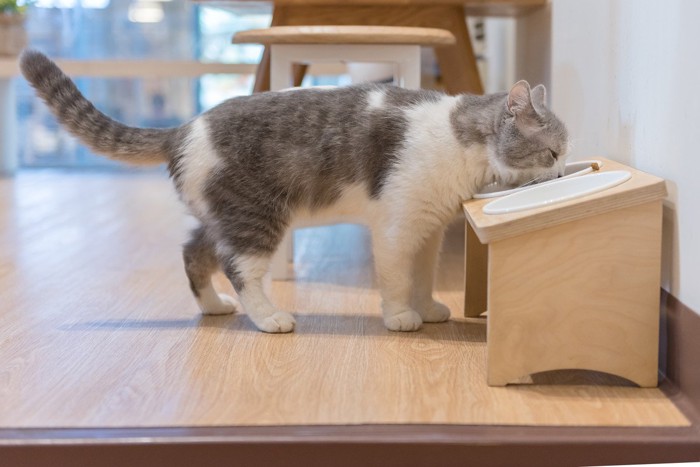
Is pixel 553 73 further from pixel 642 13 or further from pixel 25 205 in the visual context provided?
pixel 25 205

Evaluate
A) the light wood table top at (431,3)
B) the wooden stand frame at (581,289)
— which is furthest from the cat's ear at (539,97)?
the light wood table top at (431,3)

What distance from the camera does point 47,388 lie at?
5.24 ft

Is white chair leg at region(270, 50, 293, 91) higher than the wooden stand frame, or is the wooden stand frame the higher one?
white chair leg at region(270, 50, 293, 91)

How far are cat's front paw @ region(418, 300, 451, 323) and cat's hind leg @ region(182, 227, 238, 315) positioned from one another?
1.55ft

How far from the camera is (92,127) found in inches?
79.7

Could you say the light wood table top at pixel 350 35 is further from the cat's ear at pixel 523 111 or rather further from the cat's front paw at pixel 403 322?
the cat's front paw at pixel 403 322

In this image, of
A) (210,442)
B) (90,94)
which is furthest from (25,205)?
(210,442)

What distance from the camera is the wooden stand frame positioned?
5.15ft

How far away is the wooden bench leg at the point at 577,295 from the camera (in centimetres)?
158

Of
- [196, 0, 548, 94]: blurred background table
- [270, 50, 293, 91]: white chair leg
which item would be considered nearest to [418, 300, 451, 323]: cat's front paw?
[270, 50, 293, 91]: white chair leg

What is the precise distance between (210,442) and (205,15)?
520cm

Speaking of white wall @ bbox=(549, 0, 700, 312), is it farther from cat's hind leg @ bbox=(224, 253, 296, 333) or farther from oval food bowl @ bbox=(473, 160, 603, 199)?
cat's hind leg @ bbox=(224, 253, 296, 333)

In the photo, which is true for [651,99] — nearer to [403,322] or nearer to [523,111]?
[523,111]

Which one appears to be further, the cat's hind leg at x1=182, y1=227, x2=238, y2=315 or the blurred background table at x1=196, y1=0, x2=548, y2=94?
the blurred background table at x1=196, y1=0, x2=548, y2=94
